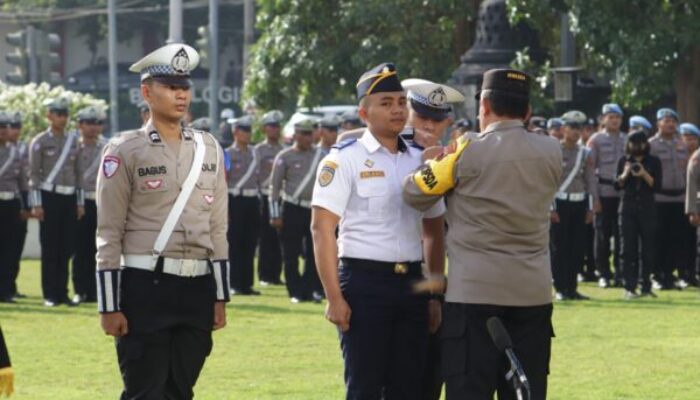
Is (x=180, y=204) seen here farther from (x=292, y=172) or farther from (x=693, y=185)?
(x=693, y=185)

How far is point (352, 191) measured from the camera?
9.45 m

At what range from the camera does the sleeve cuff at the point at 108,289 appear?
9234 mm

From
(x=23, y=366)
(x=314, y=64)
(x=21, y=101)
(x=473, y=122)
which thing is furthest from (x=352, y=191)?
(x=21, y=101)

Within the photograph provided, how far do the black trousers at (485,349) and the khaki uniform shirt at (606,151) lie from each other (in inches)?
587

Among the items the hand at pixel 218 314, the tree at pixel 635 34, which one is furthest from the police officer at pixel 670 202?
the hand at pixel 218 314

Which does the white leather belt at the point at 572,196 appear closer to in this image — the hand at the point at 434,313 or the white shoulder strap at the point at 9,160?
the white shoulder strap at the point at 9,160

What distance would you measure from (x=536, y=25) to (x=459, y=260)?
68.7ft

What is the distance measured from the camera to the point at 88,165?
21.3 meters

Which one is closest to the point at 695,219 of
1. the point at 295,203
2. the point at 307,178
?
the point at 307,178

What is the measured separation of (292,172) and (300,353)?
21.3 feet

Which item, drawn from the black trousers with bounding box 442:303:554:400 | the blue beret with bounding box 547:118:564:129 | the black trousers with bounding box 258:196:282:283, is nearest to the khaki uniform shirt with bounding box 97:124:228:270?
the black trousers with bounding box 442:303:554:400

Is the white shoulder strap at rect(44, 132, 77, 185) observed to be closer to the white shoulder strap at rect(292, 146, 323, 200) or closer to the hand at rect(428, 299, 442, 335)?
the white shoulder strap at rect(292, 146, 323, 200)

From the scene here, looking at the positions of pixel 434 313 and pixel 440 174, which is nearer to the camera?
pixel 440 174

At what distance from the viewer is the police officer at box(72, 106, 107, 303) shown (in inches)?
839
